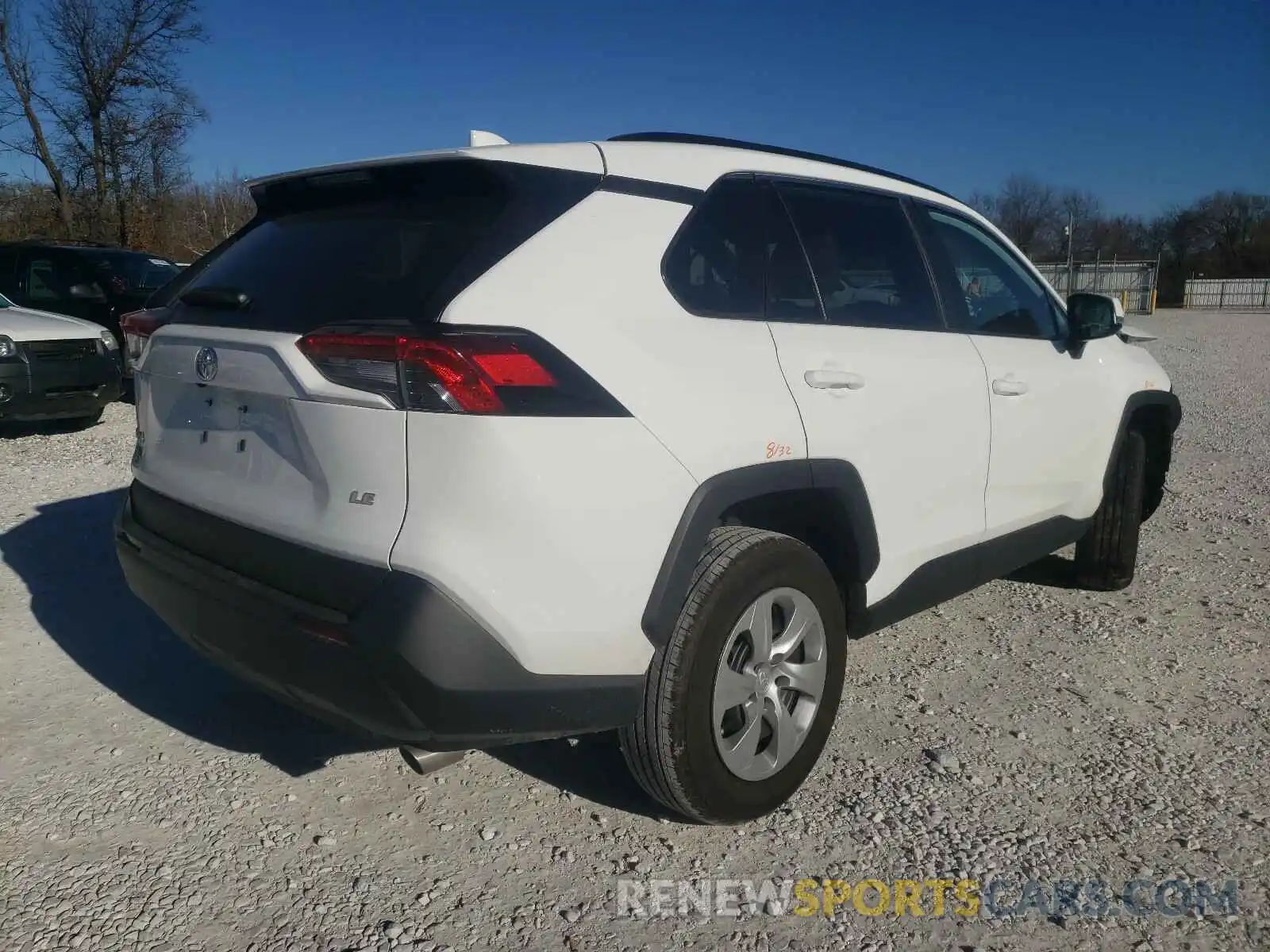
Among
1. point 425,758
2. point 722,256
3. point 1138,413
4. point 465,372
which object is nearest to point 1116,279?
point 1138,413

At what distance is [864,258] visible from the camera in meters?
3.15

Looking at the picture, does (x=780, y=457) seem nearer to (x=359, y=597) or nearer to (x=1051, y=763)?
(x=359, y=597)

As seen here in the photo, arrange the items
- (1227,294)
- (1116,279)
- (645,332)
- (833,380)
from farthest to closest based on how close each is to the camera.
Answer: (1227,294), (1116,279), (833,380), (645,332)

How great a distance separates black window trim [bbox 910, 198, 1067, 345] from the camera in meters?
3.41

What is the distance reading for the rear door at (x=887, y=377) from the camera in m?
2.76

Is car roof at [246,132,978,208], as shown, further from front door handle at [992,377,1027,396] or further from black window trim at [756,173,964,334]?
front door handle at [992,377,1027,396]

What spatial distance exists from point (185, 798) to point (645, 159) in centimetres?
223

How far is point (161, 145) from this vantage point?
24.1 m

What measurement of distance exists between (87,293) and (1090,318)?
9180 mm

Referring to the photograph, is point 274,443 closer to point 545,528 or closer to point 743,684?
point 545,528

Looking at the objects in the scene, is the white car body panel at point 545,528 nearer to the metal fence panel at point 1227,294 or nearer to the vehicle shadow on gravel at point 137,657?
the vehicle shadow on gravel at point 137,657

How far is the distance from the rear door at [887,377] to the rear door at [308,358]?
0.94m

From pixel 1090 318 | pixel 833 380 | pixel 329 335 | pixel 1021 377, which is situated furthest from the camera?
pixel 1090 318

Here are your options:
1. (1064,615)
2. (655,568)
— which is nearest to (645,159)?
(655,568)
